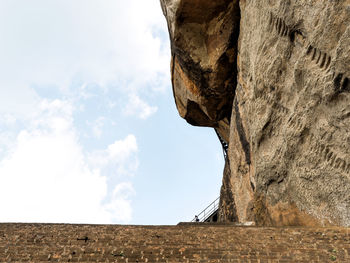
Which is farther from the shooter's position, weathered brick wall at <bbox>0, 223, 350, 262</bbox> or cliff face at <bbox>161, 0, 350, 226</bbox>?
cliff face at <bbox>161, 0, 350, 226</bbox>

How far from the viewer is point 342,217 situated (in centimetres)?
605

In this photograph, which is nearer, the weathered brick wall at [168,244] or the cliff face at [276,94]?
the weathered brick wall at [168,244]

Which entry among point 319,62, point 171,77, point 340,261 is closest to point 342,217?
point 340,261

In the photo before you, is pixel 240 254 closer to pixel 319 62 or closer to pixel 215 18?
pixel 319 62

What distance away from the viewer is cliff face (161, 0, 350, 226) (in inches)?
240

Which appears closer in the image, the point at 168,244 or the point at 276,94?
the point at 168,244

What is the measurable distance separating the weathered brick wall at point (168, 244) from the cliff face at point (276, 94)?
3.45 feet

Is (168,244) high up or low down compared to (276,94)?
down

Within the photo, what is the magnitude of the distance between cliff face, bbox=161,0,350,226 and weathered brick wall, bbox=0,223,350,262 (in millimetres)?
1051

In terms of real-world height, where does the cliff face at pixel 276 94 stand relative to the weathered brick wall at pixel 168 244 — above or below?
above

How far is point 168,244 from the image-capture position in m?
5.48

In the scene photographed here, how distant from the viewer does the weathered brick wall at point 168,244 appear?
511 cm

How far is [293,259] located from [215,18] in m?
8.33

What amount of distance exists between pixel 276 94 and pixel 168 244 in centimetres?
449
